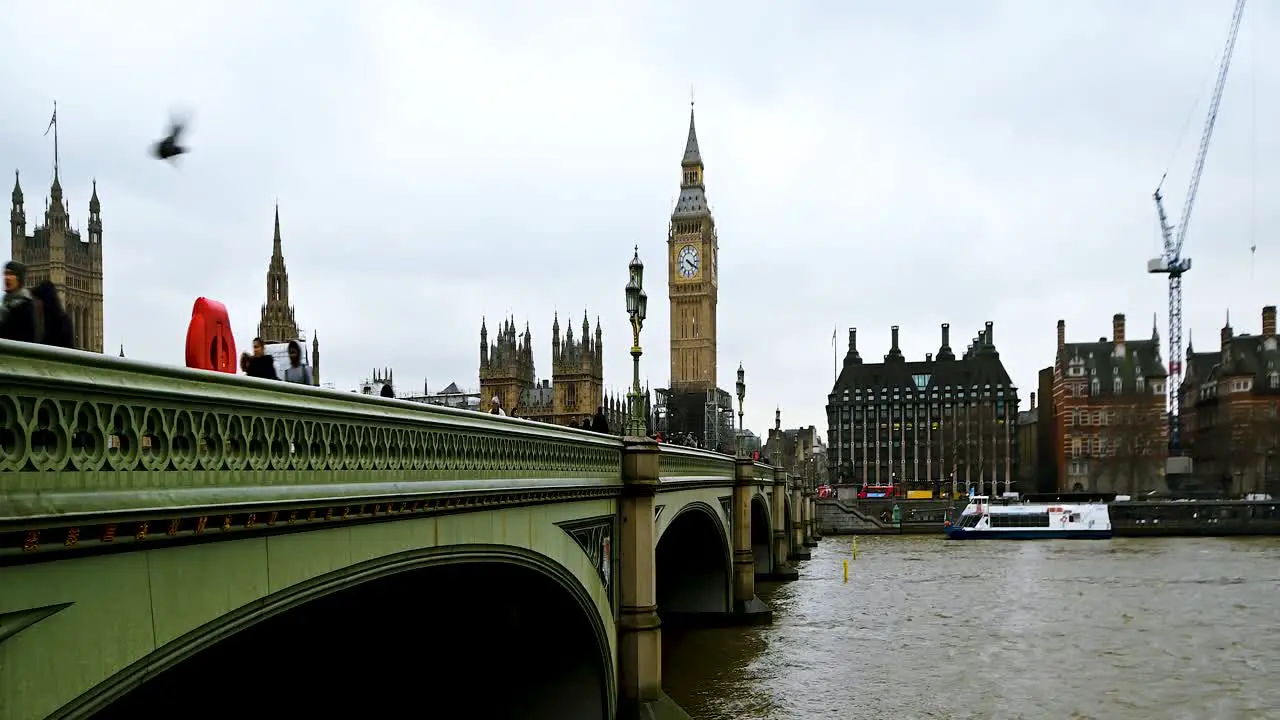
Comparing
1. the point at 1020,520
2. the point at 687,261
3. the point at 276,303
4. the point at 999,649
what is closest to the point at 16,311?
the point at 999,649

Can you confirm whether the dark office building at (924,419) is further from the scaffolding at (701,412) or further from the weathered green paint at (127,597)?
the weathered green paint at (127,597)

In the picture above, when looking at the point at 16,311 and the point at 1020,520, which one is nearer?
the point at 16,311

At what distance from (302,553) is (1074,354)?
13130 cm

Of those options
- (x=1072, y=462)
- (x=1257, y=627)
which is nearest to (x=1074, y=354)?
(x=1072, y=462)

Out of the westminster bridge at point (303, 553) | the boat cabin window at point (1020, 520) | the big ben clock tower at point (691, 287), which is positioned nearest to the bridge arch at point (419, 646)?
the westminster bridge at point (303, 553)

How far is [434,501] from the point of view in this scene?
33.4 ft

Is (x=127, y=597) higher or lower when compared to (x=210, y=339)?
lower

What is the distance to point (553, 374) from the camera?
120 metres

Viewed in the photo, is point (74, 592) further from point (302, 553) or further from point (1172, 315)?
point (1172, 315)

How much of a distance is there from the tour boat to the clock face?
84.2 metres

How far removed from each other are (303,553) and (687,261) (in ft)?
533

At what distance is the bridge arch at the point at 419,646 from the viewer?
35.7ft

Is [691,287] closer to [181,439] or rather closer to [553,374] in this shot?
[553,374]

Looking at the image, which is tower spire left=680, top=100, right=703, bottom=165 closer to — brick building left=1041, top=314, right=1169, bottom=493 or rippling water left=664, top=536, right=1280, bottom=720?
brick building left=1041, top=314, right=1169, bottom=493
